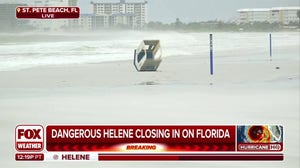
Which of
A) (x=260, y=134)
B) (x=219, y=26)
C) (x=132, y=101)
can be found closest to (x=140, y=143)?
(x=132, y=101)

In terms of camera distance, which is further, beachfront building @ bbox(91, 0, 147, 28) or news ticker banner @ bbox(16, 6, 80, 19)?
beachfront building @ bbox(91, 0, 147, 28)

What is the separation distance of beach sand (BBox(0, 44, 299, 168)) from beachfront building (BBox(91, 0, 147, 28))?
0.13 m

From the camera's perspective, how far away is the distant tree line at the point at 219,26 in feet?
4.45

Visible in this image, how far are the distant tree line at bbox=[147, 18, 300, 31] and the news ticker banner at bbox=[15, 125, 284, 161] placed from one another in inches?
11.8

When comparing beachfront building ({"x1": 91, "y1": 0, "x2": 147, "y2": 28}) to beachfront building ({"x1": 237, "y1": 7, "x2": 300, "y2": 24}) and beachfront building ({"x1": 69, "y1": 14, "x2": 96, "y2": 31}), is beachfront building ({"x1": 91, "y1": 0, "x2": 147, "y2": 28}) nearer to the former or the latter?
beachfront building ({"x1": 69, "y1": 14, "x2": 96, "y2": 31})

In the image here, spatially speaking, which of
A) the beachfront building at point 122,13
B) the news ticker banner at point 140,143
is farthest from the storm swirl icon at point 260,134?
the beachfront building at point 122,13

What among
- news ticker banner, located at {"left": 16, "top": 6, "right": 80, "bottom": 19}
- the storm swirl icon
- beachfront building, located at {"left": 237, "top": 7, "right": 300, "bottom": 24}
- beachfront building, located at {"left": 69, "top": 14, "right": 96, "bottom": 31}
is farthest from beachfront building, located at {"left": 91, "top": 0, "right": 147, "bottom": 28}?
the storm swirl icon

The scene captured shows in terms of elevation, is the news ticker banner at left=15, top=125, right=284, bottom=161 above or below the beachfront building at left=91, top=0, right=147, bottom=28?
below

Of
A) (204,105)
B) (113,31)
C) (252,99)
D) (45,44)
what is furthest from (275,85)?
(45,44)

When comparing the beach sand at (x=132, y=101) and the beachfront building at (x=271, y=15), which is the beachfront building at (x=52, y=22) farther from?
the beachfront building at (x=271, y=15)

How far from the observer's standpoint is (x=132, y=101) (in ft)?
4.28

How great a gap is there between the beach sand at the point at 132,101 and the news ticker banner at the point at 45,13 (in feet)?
0.55

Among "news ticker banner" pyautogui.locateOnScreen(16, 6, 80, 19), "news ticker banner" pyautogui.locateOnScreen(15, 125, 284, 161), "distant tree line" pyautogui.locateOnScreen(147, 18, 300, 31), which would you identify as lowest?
"news ticker banner" pyautogui.locateOnScreen(15, 125, 284, 161)

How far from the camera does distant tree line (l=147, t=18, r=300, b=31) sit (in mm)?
1356
